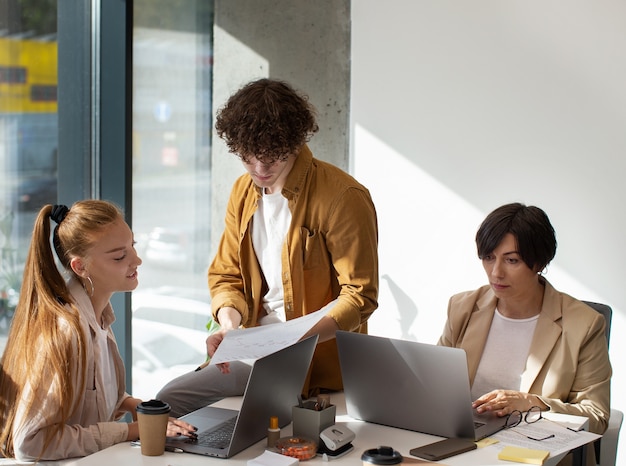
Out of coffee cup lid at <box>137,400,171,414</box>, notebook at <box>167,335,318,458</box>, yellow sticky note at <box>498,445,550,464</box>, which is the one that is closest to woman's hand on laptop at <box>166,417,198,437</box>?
notebook at <box>167,335,318,458</box>

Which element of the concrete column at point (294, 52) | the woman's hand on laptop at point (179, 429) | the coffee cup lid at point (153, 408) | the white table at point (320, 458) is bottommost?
the white table at point (320, 458)

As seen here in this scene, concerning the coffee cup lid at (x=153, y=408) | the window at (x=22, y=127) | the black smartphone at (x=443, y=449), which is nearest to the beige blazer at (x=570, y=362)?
the black smartphone at (x=443, y=449)

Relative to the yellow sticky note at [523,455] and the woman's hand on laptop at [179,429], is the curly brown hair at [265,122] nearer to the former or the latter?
the woman's hand on laptop at [179,429]

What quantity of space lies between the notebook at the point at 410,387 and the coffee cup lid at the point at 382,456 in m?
0.35

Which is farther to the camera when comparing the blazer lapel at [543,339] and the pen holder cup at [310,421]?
the blazer lapel at [543,339]

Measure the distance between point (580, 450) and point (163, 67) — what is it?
3.00 meters

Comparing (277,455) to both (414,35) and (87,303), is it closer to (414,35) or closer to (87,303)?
(87,303)

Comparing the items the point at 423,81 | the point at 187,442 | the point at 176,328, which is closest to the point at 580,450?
the point at 187,442

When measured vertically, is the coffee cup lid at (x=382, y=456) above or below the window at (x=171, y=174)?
below

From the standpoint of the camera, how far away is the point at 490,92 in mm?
4234

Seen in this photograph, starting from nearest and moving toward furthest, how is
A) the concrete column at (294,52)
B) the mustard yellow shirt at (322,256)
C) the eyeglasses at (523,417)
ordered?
the eyeglasses at (523,417), the mustard yellow shirt at (322,256), the concrete column at (294,52)

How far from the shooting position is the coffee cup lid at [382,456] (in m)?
1.91

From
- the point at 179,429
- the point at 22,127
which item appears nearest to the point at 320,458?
the point at 179,429

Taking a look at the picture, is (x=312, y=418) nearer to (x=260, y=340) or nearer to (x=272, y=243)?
(x=260, y=340)
